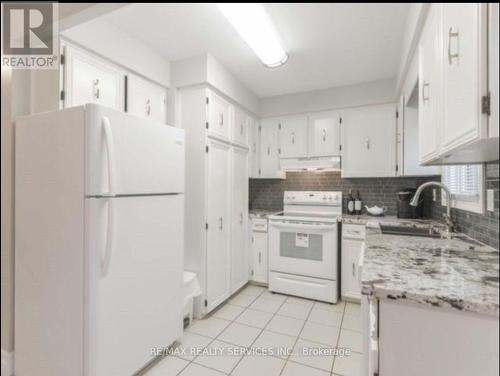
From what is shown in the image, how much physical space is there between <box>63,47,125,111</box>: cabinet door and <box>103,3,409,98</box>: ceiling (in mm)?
329

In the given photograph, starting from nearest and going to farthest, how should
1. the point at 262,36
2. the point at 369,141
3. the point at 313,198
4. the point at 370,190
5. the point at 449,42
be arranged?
the point at 449,42
the point at 262,36
the point at 369,141
the point at 370,190
the point at 313,198

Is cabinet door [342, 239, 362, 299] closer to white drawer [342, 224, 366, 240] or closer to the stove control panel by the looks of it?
white drawer [342, 224, 366, 240]

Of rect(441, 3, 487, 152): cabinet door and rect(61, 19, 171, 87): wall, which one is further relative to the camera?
rect(61, 19, 171, 87): wall

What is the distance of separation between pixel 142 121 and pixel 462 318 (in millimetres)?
1689

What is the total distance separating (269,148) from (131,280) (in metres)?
2.36

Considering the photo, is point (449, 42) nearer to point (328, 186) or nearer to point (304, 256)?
point (304, 256)

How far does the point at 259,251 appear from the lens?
123 inches

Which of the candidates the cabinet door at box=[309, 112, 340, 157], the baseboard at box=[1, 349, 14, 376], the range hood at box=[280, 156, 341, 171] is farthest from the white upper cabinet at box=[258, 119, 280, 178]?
the baseboard at box=[1, 349, 14, 376]

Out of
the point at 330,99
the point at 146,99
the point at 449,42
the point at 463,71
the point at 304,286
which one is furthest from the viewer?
the point at 330,99

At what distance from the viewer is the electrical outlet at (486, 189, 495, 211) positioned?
1.23m

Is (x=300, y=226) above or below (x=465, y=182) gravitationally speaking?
below

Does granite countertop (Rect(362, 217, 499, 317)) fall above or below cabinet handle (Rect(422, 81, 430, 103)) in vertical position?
below

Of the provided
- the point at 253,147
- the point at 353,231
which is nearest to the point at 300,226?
the point at 353,231
